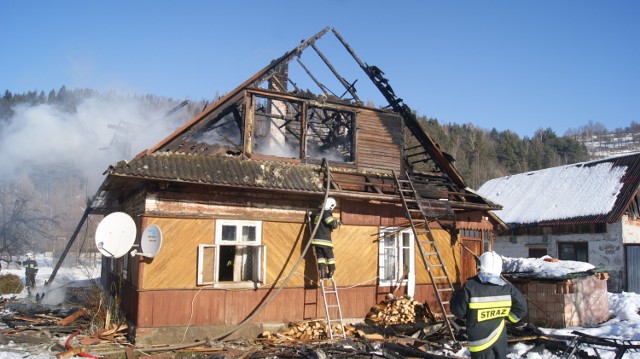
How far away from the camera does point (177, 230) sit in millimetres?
9930

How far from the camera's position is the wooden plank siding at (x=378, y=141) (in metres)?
12.8

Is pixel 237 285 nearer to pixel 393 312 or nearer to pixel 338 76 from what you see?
pixel 393 312

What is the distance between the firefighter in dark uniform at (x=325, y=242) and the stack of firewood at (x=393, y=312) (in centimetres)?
168

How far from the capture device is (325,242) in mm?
10664

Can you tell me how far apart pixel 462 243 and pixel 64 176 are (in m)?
54.4

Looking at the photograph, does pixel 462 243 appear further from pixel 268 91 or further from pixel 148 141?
pixel 148 141

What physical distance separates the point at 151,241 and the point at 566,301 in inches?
383

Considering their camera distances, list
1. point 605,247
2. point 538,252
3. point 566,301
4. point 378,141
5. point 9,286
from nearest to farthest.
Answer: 1. point 566,301
2. point 378,141
3. point 9,286
4. point 605,247
5. point 538,252

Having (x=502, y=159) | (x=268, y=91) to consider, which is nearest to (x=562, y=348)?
(x=268, y=91)

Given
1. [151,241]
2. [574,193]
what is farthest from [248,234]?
[574,193]

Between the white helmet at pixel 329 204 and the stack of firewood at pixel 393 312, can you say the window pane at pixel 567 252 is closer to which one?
the stack of firewood at pixel 393 312

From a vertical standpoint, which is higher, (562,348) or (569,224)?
(569,224)

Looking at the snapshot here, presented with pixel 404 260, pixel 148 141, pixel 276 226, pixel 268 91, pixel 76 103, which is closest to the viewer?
pixel 276 226

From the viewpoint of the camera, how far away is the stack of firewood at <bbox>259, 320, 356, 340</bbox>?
10250mm
